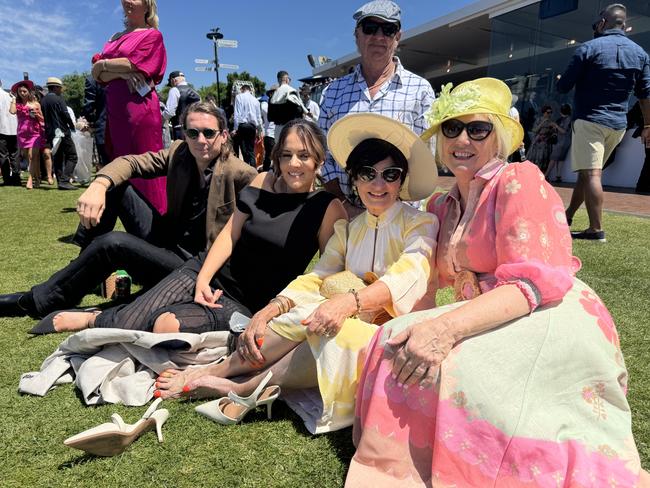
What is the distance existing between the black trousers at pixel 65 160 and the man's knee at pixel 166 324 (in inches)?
367

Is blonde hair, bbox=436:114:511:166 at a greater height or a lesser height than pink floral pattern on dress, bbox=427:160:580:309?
greater

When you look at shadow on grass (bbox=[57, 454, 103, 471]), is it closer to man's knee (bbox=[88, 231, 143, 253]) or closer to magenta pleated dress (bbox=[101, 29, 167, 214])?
man's knee (bbox=[88, 231, 143, 253])

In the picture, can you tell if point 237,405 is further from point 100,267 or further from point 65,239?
point 65,239

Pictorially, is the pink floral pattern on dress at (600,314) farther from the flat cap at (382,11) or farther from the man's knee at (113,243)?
the man's knee at (113,243)

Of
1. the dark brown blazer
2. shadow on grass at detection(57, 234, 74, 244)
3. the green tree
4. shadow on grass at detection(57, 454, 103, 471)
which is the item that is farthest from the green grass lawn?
the green tree

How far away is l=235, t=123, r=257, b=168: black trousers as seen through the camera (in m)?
11.2

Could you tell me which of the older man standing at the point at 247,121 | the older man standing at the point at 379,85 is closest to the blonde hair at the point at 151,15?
the older man standing at the point at 379,85

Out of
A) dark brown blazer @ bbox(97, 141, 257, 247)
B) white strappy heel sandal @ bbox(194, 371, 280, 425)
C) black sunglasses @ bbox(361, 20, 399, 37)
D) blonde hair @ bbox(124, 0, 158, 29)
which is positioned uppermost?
blonde hair @ bbox(124, 0, 158, 29)

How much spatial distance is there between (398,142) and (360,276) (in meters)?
0.73

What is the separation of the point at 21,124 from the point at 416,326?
11967 mm

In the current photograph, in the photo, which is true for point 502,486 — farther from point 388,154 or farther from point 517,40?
point 517,40

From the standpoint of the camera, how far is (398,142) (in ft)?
7.68

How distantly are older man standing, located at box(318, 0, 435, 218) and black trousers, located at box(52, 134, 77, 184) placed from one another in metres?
9.14

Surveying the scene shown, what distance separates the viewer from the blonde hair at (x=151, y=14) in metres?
4.22
